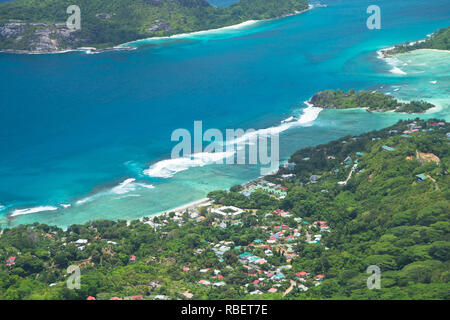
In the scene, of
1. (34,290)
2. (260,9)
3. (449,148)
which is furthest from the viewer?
(260,9)

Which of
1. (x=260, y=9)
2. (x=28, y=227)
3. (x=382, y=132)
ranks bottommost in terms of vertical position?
(x=28, y=227)

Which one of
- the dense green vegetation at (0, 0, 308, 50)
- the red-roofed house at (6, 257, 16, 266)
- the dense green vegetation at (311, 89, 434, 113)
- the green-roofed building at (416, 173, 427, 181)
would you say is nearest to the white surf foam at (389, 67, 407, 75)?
the dense green vegetation at (311, 89, 434, 113)

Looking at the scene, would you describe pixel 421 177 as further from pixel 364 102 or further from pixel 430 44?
pixel 430 44

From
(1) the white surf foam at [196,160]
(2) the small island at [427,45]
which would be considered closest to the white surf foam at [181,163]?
(1) the white surf foam at [196,160]

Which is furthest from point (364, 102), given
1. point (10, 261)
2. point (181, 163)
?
point (10, 261)

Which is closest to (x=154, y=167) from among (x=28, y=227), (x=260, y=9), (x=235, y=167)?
(x=235, y=167)

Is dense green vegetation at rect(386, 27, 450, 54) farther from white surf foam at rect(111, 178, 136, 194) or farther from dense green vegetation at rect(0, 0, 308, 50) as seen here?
white surf foam at rect(111, 178, 136, 194)
